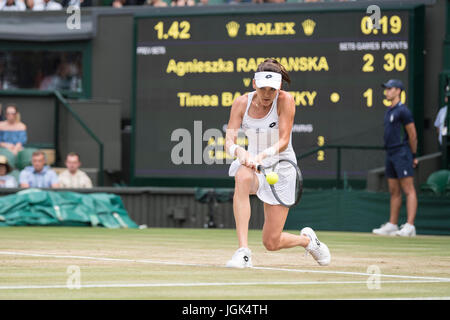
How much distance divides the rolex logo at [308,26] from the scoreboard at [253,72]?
0.02 m

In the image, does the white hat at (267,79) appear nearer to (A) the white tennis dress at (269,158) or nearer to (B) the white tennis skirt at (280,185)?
(A) the white tennis dress at (269,158)

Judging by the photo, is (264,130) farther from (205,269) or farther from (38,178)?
(38,178)

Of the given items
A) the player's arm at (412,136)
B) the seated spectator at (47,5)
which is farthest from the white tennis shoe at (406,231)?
the seated spectator at (47,5)

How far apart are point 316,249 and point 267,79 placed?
1.60 metres

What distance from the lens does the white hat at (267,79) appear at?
793cm

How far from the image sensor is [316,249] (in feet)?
27.9

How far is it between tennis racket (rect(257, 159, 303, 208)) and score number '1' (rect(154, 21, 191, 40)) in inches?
356

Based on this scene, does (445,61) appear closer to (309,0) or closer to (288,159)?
(309,0)

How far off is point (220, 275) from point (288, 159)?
1.23 m

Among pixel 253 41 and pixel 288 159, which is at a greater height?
pixel 253 41

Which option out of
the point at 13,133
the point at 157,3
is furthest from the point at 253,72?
Result: the point at 13,133

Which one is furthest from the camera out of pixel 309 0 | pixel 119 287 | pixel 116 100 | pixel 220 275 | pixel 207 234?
pixel 116 100

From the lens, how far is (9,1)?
1956 centimetres

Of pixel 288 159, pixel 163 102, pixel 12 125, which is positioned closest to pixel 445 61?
pixel 163 102
